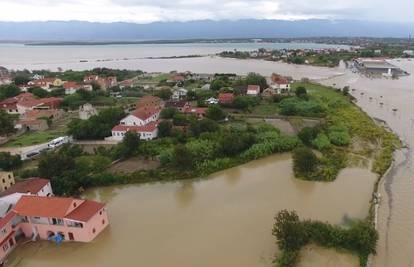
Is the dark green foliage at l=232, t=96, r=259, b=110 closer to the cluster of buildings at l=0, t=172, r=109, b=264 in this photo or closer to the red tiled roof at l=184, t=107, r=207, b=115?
the red tiled roof at l=184, t=107, r=207, b=115

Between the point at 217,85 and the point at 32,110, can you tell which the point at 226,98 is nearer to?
the point at 217,85

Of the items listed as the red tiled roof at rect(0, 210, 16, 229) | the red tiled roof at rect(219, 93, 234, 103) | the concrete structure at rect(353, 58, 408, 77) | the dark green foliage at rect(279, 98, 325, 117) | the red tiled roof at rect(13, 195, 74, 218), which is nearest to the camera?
the red tiled roof at rect(0, 210, 16, 229)

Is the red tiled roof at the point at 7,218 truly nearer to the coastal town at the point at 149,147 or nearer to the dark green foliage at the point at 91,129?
the coastal town at the point at 149,147

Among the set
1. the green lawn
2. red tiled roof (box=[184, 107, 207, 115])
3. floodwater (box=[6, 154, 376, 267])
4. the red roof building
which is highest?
the red roof building

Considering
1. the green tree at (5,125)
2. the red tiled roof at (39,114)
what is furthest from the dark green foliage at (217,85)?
the green tree at (5,125)

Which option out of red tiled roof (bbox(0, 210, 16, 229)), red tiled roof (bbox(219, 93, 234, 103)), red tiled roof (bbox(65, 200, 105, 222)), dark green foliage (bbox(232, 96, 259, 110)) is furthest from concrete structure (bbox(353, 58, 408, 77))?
red tiled roof (bbox(0, 210, 16, 229))

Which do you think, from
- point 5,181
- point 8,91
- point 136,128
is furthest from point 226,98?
point 8,91
